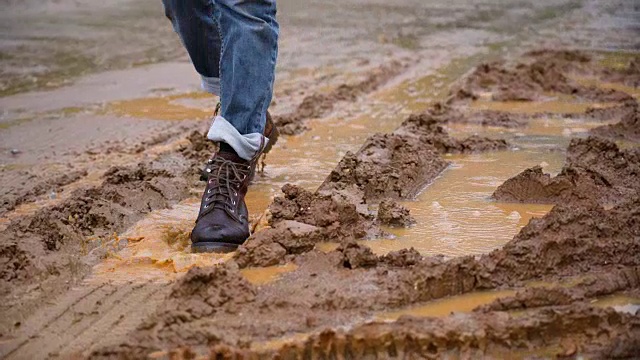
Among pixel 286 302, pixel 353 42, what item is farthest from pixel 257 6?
pixel 353 42

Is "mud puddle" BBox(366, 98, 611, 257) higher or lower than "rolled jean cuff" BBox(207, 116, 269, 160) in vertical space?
lower

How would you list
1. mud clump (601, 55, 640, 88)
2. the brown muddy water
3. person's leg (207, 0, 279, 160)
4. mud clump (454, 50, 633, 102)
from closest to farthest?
the brown muddy water, person's leg (207, 0, 279, 160), mud clump (454, 50, 633, 102), mud clump (601, 55, 640, 88)

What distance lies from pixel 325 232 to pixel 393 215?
308mm

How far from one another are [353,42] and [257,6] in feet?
17.7

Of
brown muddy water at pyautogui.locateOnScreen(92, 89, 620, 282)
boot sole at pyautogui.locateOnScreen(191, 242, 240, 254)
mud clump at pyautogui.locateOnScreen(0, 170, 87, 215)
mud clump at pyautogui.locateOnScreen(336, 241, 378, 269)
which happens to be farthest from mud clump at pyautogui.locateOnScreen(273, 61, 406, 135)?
mud clump at pyautogui.locateOnScreen(336, 241, 378, 269)

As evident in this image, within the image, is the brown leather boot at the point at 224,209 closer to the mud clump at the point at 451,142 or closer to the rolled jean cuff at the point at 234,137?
the rolled jean cuff at the point at 234,137

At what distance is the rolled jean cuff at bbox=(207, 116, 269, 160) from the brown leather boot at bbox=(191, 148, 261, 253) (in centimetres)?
4

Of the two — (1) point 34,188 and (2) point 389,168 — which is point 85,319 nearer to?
(1) point 34,188

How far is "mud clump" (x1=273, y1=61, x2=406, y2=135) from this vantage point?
5.00 m

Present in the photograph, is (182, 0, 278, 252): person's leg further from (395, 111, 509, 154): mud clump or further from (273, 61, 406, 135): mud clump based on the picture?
(273, 61, 406, 135): mud clump

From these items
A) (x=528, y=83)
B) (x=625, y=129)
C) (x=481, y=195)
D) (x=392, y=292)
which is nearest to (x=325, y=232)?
(x=392, y=292)

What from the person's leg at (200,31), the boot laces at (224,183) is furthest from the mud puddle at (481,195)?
the person's leg at (200,31)

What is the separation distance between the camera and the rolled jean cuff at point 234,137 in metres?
3.18

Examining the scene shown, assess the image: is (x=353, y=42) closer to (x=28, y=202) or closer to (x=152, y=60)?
(x=152, y=60)
